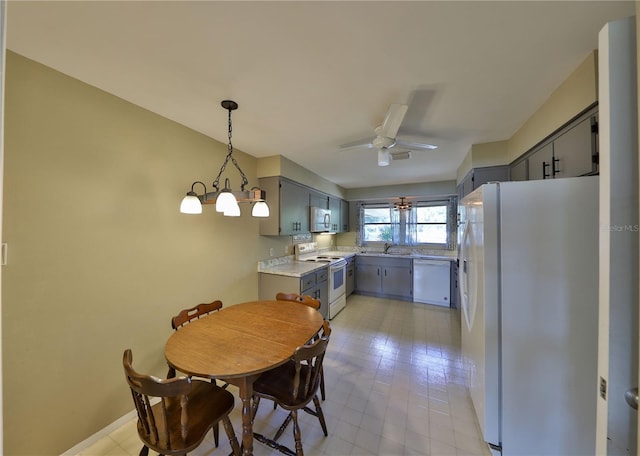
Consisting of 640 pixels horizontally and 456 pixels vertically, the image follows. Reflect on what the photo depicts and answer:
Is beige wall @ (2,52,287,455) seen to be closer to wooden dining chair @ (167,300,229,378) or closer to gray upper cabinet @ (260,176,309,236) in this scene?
wooden dining chair @ (167,300,229,378)

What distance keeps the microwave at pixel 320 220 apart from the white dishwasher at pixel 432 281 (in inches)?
69.1

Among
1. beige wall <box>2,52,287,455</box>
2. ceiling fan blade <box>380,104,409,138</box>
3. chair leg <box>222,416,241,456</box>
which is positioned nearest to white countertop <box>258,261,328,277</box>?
beige wall <box>2,52,287,455</box>

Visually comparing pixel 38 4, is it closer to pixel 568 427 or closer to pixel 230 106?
pixel 230 106

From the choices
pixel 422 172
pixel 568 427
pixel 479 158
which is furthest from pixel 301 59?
pixel 422 172

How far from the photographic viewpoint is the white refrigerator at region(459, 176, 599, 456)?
1.37 metres

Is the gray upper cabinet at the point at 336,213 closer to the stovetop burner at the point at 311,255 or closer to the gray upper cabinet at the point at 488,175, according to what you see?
the stovetop burner at the point at 311,255

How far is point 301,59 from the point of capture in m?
1.45

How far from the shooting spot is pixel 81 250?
65.6 inches

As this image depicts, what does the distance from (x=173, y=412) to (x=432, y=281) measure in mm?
4158

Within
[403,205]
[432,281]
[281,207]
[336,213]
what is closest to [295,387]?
[281,207]

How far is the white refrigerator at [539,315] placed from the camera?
1.37 metres

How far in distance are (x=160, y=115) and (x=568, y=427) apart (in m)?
3.48

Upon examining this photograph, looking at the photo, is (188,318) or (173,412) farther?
(188,318)

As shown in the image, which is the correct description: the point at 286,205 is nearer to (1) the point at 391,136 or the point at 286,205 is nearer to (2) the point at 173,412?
(1) the point at 391,136
